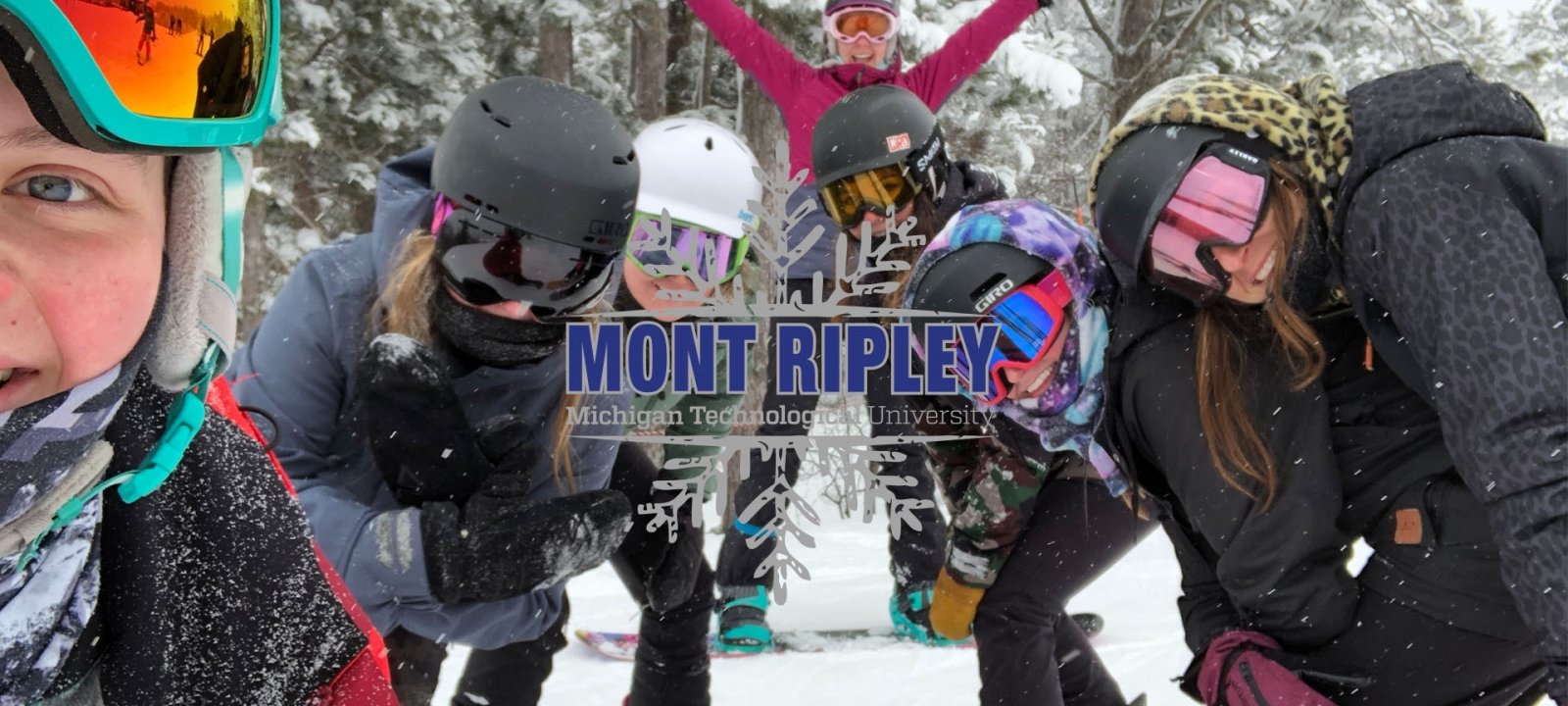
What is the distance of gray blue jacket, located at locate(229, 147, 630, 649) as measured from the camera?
210cm


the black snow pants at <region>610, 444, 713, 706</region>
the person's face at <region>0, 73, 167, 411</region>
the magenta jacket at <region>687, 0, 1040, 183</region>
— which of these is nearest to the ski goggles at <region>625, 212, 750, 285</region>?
the black snow pants at <region>610, 444, 713, 706</region>

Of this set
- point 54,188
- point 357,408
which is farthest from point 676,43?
point 54,188

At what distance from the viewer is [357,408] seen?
2271 millimetres

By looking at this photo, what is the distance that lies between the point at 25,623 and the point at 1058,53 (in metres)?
6.48

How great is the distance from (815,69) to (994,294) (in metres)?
2.18

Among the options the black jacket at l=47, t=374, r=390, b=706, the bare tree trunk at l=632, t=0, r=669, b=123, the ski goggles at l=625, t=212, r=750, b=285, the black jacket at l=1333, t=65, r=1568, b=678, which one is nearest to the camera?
the black jacket at l=47, t=374, r=390, b=706

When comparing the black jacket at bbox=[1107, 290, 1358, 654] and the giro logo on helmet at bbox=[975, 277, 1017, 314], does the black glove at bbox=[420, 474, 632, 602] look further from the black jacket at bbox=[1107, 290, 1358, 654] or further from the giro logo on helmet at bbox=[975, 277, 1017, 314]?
the black jacket at bbox=[1107, 290, 1358, 654]

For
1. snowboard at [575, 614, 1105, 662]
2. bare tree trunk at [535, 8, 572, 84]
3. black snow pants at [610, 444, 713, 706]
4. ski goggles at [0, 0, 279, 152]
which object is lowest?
snowboard at [575, 614, 1105, 662]

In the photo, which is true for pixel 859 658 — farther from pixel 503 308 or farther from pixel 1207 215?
pixel 1207 215

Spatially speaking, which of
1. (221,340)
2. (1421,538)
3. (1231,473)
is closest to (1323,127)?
(1231,473)

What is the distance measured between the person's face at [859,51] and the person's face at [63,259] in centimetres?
362

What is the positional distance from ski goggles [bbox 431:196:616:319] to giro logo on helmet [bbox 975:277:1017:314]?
0.90 m

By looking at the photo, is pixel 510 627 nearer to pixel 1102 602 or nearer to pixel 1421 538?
pixel 1421 538

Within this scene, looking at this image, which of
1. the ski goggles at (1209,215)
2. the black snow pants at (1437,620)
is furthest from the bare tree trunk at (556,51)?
the black snow pants at (1437,620)
